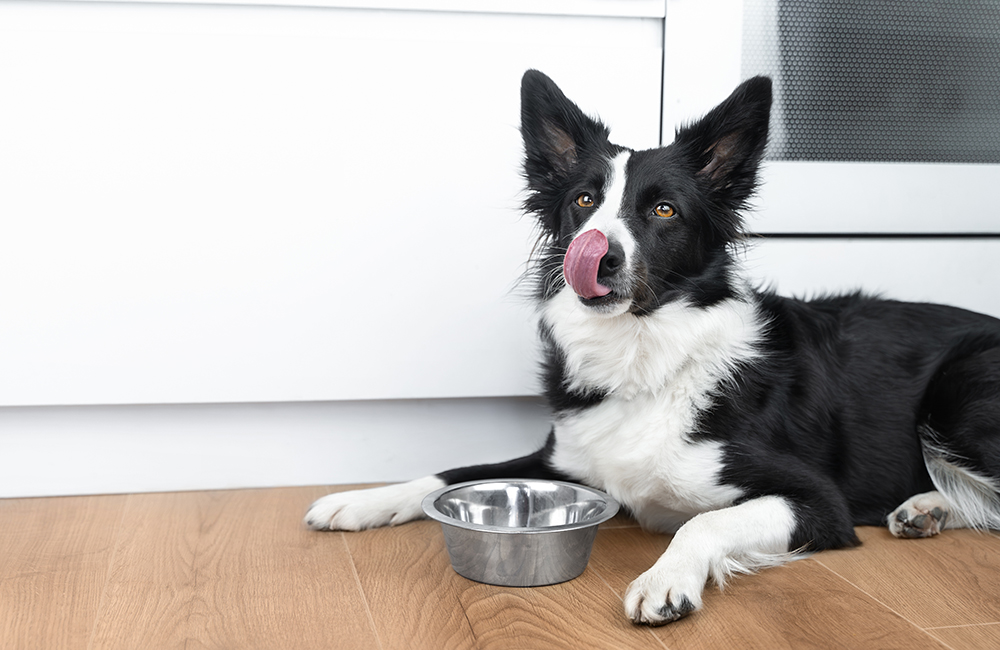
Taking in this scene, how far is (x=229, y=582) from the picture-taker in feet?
5.35

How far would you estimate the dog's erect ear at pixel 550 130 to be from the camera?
1959 millimetres

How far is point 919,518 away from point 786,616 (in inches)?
25.2

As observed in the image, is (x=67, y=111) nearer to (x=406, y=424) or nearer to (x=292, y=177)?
(x=292, y=177)

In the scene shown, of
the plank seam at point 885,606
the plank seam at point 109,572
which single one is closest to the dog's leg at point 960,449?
the plank seam at point 885,606

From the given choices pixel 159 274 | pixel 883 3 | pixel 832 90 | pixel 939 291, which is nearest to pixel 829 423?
pixel 939 291

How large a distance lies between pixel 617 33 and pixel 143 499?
5.98ft

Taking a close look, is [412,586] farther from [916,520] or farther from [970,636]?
[916,520]

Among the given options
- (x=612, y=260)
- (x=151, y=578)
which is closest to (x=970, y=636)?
(x=612, y=260)

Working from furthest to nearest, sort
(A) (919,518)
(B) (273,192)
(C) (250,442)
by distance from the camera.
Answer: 1. (C) (250,442)
2. (B) (273,192)
3. (A) (919,518)

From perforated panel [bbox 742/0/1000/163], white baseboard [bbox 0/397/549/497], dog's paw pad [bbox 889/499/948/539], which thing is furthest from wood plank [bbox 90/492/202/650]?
perforated panel [bbox 742/0/1000/163]

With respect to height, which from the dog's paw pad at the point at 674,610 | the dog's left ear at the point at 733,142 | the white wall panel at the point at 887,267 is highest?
the dog's left ear at the point at 733,142

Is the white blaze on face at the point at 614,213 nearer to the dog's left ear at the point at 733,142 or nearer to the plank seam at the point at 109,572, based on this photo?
the dog's left ear at the point at 733,142

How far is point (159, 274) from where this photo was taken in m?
2.16

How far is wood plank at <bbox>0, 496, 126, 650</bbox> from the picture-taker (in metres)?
1.40
